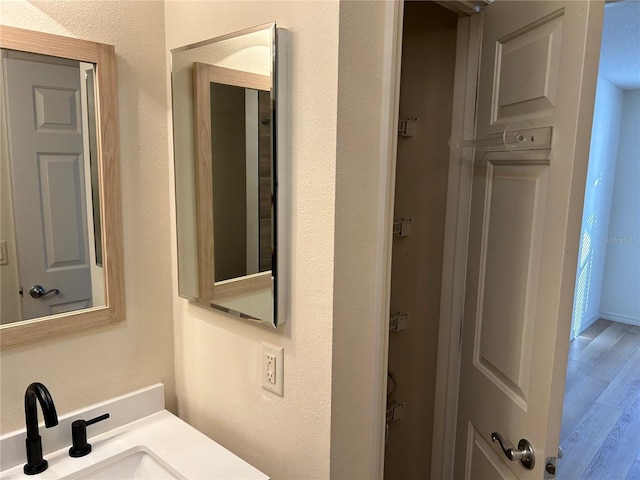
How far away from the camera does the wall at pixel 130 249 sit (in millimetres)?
1207

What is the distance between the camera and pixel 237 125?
3.91 feet

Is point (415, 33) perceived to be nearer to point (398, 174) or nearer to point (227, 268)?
point (398, 174)

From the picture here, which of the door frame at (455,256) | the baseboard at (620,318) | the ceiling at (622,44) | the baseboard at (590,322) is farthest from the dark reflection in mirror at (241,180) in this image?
the baseboard at (620,318)

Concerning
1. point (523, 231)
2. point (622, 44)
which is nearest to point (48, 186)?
point (523, 231)

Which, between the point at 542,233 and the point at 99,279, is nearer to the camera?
the point at 542,233

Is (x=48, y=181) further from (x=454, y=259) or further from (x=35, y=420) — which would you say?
(x=454, y=259)

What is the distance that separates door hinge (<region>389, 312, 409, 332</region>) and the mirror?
2.74 feet

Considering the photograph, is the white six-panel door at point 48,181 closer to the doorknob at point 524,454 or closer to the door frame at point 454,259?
the door frame at point 454,259

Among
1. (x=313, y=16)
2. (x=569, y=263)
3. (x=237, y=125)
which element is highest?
(x=313, y=16)

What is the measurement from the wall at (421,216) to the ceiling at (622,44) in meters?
0.97

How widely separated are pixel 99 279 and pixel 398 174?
1147 millimetres

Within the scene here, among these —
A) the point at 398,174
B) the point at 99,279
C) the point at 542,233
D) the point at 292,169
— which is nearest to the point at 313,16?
the point at 292,169

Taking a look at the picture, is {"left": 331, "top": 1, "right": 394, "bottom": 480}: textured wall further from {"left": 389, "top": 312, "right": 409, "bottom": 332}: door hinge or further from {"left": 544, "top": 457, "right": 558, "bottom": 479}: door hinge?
{"left": 389, "top": 312, "right": 409, "bottom": 332}: door hinge

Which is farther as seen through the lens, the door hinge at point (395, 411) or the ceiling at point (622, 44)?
the ceiling at point (622, 44)
